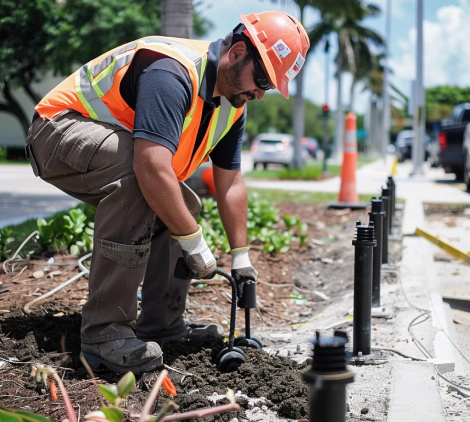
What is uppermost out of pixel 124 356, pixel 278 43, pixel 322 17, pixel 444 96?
pixel 444 96

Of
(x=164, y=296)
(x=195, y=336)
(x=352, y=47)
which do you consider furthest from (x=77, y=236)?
(x=352, y=47)

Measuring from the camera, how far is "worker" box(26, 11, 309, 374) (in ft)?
9.54

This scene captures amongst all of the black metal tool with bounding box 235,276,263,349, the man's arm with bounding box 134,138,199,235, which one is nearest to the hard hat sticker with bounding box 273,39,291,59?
the man's arm with bounding box 134,138,199,235

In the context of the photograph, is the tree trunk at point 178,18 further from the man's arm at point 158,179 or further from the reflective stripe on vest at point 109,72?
the man's arm at point 158,179

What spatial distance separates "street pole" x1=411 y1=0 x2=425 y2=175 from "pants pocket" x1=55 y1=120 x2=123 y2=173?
17346 mm

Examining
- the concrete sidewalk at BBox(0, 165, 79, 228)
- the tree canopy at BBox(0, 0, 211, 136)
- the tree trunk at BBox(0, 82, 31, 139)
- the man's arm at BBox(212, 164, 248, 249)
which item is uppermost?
the tree canopy at BBox(0, 0, 211, 136)

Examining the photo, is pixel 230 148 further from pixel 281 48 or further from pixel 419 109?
pixel 419 109

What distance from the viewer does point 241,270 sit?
351 cm

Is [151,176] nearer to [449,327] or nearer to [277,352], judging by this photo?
[277,352]

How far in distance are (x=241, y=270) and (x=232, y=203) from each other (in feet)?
1.30

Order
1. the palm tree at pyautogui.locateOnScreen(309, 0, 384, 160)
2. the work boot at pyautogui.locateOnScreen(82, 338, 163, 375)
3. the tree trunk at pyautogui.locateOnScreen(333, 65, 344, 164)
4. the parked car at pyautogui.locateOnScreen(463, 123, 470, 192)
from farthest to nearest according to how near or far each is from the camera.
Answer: the tree trunk at pyautogui.locateOnScreen(333, 65, 344, 164) → the palm tree at pyautogui.locateOnScreen(309, 0, 384, 160) → the parked car at pyautogui.locateOnScreen(463, 123, 470, 192) → the work boot at pyautogui.locateOnScreen(82, 338, 163, 375)

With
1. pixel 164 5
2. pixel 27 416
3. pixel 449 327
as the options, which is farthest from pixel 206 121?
pixel 164 5

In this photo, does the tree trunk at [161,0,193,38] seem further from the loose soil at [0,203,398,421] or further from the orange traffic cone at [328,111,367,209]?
the orange traffic cone at [328,111,367,209]

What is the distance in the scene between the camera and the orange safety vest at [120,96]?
3102mm
